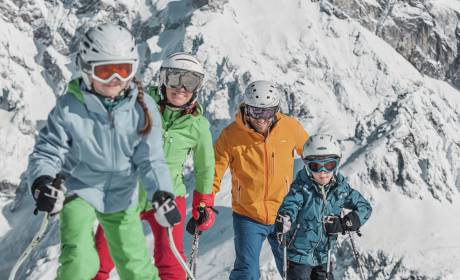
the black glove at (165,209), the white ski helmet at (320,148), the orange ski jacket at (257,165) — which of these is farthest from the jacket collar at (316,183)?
the black glove at (165,209)

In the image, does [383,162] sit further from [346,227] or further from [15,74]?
[15,74]

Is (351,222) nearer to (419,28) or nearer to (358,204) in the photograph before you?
(358,204)

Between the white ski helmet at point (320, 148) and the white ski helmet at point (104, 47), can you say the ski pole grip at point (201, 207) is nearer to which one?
the white ski helmet at point (320, 148)

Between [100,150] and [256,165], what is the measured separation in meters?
3.32

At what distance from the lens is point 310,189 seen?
6.86 m

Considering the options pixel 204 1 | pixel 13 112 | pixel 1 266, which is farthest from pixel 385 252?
pixel 13 112

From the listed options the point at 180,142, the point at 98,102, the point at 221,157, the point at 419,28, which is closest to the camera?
the point at 98,102

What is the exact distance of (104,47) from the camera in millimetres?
4520

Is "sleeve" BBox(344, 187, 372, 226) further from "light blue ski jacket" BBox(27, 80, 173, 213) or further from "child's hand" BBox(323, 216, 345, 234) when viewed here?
"light blue ski jacket" BBox(27, 80, 173, 213)

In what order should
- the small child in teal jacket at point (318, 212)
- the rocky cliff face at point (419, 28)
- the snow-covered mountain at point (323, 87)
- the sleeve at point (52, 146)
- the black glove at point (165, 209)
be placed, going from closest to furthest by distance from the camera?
the sleeve at point (52, 146) < the black glove at point (165, 209) < the small child in teal jacket at point (318, 212) < the snow-covered mountain at point (323, 87) < the rocky cliff face at point (419, 28)

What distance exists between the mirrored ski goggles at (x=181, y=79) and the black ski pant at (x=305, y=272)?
2367 mm

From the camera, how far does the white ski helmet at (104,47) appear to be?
452cm

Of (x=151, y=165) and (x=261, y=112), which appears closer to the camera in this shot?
(x=151, y=165)

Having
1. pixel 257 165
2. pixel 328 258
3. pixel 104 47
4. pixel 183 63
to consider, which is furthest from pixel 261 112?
pixel 104 47
